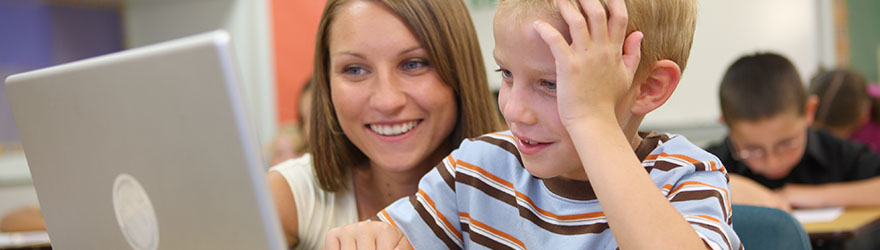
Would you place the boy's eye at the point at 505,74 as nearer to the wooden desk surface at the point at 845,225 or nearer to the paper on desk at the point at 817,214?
the wooden desk surface at the point at 845,225

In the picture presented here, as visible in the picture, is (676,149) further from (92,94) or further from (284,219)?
(284,219)

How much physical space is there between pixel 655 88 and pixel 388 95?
56cm

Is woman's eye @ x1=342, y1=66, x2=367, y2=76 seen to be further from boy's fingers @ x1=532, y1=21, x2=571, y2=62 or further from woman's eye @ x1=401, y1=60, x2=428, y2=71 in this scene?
boy's fingers @ x1=532, y1=21, x2=571, y2=62

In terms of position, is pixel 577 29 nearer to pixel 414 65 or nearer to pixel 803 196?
pixel 414 65

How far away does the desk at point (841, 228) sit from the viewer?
191 cm

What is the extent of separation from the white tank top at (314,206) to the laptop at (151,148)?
0.59 m

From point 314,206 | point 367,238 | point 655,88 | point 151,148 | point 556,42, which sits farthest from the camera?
point 314,206

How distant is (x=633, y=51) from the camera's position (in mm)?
795

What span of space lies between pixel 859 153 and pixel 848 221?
780 millimetres

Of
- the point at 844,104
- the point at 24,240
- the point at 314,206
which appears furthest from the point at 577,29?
the point at 844,104

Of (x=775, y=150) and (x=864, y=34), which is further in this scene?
(x=864, y=34)

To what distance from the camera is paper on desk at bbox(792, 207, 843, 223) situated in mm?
2172

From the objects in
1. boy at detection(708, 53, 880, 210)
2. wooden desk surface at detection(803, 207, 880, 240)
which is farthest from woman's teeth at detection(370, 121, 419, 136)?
boy at detection(708, 53, 880, 210)

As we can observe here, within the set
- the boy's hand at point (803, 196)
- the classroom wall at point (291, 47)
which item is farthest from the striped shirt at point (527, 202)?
the classroom wall at point (291, 47)
